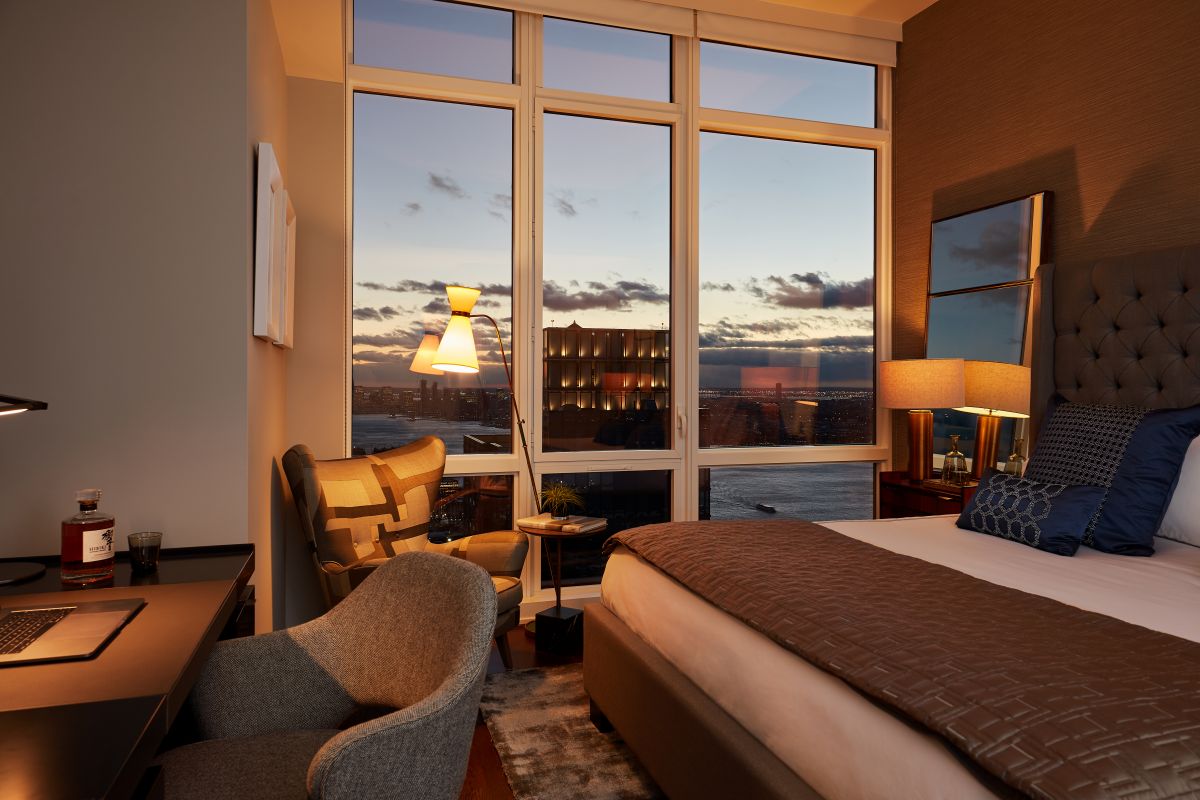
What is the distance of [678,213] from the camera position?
4.28 m

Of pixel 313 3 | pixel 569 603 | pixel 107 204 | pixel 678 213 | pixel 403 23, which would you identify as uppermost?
pixel 403 23

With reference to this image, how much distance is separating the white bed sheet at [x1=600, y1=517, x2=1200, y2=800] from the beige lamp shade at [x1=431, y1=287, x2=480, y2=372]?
1203 millimetres

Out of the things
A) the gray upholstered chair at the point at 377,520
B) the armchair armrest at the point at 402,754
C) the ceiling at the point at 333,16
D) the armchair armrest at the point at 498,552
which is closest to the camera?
the armchair armrest at the point at 402,754

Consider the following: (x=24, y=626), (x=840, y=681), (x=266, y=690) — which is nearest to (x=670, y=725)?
(x=840, y=681)

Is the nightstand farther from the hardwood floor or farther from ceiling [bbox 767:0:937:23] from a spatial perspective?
ceiling [bbox 767:0:937:23]

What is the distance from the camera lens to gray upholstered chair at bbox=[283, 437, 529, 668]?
2.97 meters

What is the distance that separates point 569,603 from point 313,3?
9.45 feet

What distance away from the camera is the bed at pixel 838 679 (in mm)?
1417

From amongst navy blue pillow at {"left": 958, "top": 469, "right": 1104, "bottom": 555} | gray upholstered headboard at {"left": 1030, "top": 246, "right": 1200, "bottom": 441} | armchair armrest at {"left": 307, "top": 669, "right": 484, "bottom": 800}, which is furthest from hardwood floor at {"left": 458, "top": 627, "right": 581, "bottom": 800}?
gray upholstered headboard at {"left": 1030, "top": 246, "right": 1200, "bottom": 441}

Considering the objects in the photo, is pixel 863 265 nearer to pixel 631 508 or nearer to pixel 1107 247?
pixel 1107 247

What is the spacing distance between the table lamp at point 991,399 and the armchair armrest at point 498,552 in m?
2.08

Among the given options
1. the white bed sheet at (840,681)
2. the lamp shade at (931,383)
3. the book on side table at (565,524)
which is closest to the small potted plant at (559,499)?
the book on side table at (565,524)

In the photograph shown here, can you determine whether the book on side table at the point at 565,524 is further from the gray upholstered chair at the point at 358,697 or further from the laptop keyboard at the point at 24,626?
the laptop keyboard at the point at 24,626

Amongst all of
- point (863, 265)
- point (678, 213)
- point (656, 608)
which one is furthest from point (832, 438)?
point (656, 608)
